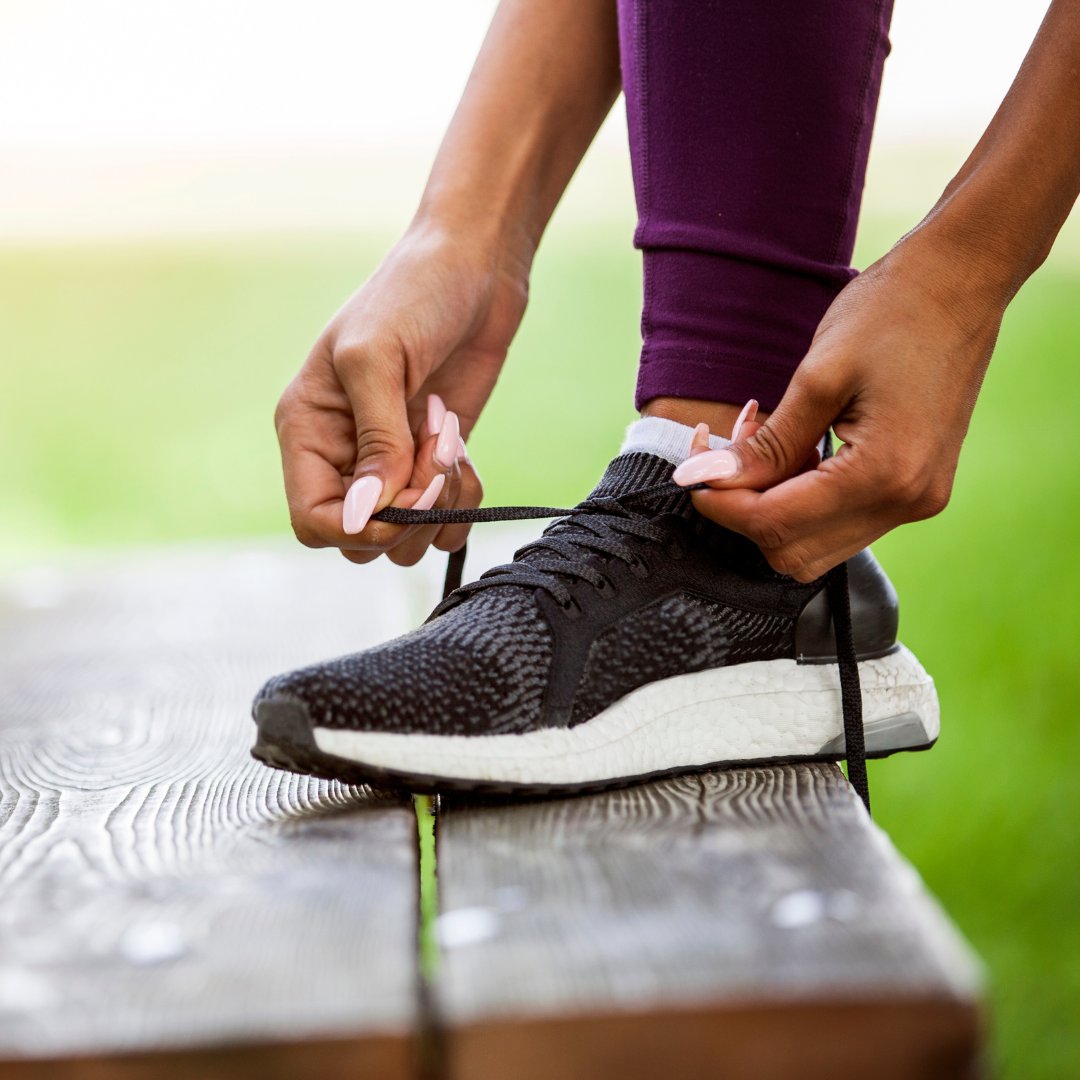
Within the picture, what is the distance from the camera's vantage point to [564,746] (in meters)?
0.75

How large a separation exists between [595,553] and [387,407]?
7.4 inches

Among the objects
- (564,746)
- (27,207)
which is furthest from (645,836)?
(27,207)

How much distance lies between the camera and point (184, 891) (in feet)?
2.01

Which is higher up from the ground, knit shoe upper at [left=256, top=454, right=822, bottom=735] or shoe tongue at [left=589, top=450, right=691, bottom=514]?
shoe tongue at [left=589, top=450, right=691, bottom=514]

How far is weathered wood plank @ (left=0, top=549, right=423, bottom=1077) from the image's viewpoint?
46 centimetres

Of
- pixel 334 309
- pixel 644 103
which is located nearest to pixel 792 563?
pixel 644 103

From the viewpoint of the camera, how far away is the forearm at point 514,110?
1.06m

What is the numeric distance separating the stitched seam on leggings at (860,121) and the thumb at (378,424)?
328 mm

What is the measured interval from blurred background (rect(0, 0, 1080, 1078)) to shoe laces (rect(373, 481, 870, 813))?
0.58 metres

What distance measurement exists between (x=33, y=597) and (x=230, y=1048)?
1384mm

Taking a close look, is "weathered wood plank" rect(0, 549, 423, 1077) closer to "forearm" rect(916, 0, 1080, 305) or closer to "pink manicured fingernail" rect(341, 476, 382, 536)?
"pink manicured fingernail" rect(341, 476, 382, 536)

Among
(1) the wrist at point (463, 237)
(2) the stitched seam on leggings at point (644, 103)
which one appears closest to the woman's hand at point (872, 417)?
(2) the stitched seam on leggings at point (644, 103)

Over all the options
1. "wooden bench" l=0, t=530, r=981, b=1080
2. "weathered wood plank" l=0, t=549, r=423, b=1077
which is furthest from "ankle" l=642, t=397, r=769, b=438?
"weathered wood plank" l=0, t=549, r=423, b=1077

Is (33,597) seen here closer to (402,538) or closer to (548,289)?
(402,538)
